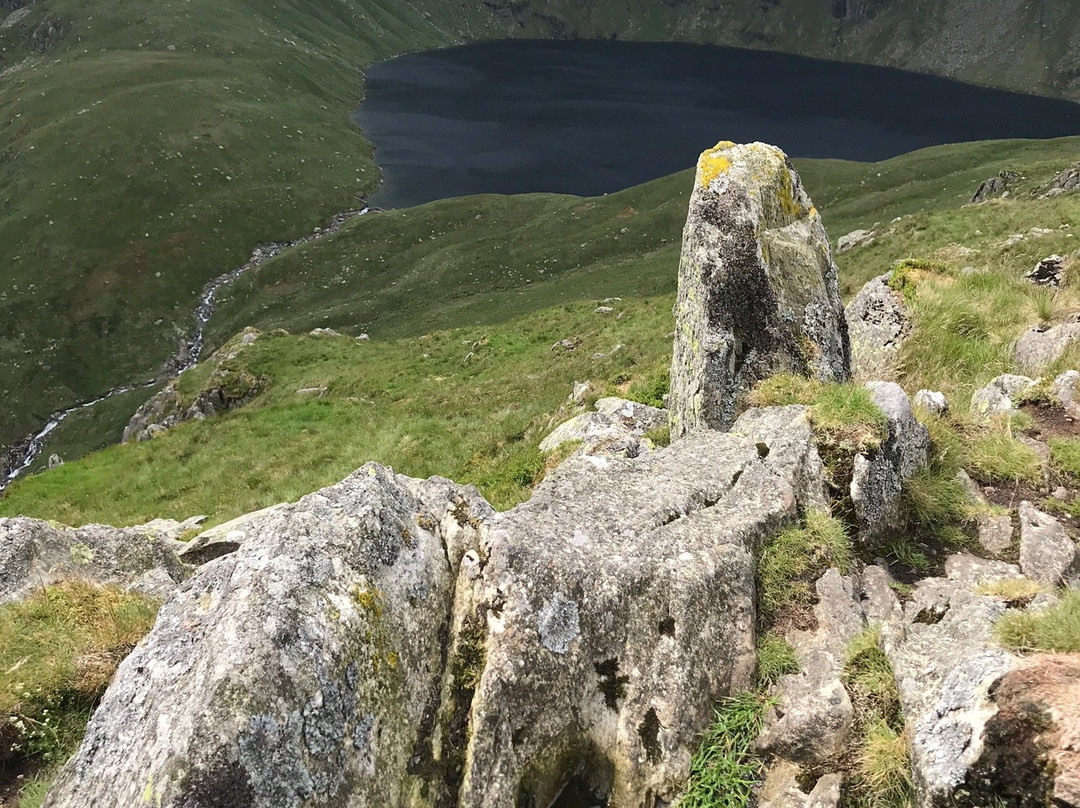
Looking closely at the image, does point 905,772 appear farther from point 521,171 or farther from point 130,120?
point 130,120

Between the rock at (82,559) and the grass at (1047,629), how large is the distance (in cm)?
1090

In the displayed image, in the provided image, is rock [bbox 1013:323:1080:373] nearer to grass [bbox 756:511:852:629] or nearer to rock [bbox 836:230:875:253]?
grass [bbox 756:511:852:629]

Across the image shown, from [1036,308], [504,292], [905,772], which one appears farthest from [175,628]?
[504,292]

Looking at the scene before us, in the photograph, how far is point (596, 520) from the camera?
8.17m

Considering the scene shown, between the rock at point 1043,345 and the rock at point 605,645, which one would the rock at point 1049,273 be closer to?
the rock at point 1043,345

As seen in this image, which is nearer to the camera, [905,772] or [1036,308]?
[905,772]

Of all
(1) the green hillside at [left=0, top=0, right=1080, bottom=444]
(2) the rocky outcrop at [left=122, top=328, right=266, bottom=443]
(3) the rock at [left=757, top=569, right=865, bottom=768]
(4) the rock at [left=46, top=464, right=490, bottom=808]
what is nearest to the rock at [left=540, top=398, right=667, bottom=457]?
(3) the rock at [left=757, top=569, right=865, bottom=768]

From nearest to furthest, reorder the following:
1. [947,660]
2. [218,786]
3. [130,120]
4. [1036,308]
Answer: [218,786]
[947,660]
[1036,308]
[130,120]

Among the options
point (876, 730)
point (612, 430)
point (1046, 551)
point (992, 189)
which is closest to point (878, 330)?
point (612, 430)

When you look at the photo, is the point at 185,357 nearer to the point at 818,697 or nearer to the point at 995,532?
the point at 995,532

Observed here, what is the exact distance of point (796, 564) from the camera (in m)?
7.91

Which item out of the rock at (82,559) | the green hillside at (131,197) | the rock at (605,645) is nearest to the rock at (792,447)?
the rock at (605,645)

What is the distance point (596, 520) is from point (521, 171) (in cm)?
16314

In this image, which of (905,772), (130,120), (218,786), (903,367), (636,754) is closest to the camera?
(218,786)
